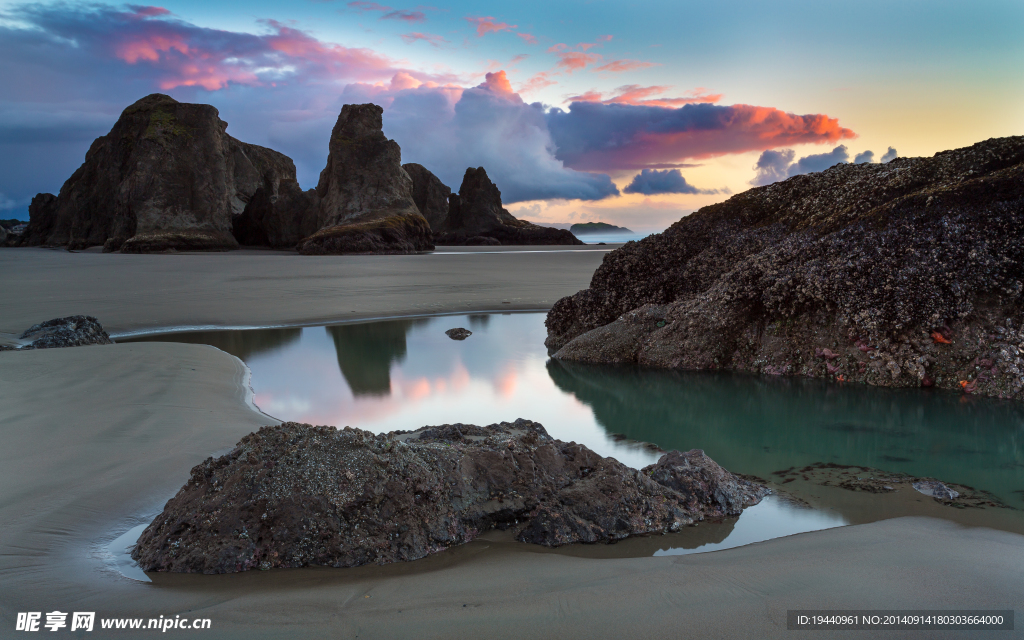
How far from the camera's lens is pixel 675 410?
6027 millimetres

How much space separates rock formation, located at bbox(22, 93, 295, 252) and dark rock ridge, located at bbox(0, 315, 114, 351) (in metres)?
42.0

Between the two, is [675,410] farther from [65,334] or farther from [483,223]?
[483,223]

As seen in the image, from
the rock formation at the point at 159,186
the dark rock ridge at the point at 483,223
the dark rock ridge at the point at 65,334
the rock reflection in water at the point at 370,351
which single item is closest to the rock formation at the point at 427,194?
the dark rock ridge at the point at 483,223

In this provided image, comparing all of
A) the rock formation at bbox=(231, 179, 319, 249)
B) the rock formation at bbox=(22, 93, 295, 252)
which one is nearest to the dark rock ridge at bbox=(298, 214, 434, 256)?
the rock formation at bbox=(231, 179, 319, 249)

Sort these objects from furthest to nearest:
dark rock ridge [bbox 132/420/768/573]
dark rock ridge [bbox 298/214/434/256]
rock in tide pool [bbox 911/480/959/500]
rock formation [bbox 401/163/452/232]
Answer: rock formation [bbox 401/163/452/232] < dark rock ridge [bbox 298/214/434/256] < rock in tide pool [bbox 911/480/959/500] < dark rock ridge [bbox 132/420/768/573]

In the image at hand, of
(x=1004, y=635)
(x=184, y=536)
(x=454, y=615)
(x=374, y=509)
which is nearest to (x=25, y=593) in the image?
(x=184, y=536)

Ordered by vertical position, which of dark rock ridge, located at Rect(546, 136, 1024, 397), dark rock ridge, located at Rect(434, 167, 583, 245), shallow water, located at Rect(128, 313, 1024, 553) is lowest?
shallow water, located at Rect(128, 313, 1024, 553)

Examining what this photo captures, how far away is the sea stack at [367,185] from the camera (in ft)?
159

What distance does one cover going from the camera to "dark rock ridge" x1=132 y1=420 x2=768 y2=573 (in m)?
2.54

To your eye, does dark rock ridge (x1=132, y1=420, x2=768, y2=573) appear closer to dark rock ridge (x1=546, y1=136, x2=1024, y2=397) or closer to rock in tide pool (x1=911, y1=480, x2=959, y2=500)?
rock in tide pool (x1=911, y1=480, x2=959, y2=500)

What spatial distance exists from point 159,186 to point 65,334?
4749 centimetres

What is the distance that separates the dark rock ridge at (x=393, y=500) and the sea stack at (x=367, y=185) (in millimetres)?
43717

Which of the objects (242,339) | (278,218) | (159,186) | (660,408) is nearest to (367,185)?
(278,218)

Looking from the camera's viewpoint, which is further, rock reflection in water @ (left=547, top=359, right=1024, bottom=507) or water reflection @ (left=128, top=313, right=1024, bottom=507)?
water reflection @ (left=128, top=313, right=1024, bottom=507)
